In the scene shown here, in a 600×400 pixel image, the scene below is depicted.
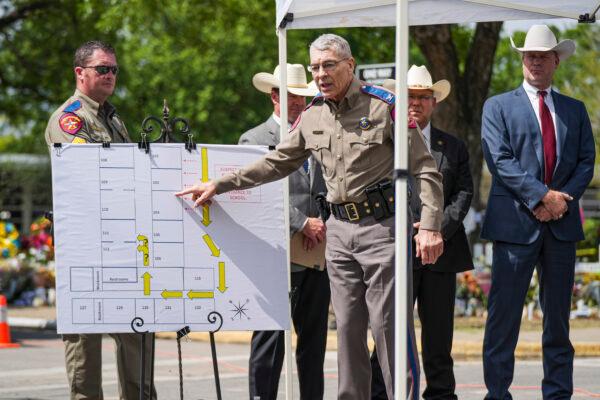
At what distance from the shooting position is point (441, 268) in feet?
25.2

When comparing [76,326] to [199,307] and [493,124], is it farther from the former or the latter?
[493,124]

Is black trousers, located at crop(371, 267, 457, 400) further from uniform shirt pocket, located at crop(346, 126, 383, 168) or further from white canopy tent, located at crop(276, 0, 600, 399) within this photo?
uniform shirt pocket, located at crop(346, 126, 383, 168)

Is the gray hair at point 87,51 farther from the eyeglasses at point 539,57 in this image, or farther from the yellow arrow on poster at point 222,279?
the eyeglasses at point 539,57

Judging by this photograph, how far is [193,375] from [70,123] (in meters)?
5.23

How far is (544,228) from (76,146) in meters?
2.92

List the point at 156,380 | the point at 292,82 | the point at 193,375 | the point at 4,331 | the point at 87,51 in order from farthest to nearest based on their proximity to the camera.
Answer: the point at 4,331, the point at 193,375, the point at 156,380, the point at 292,82, the point at 87,51

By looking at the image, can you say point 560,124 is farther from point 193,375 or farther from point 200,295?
point 193,375

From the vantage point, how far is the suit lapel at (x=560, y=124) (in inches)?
291

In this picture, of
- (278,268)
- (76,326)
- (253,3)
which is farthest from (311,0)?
(253,3)

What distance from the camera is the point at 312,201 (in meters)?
7.68

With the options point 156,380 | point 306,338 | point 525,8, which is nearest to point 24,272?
point 156,380

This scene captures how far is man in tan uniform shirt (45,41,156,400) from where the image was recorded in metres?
6.85

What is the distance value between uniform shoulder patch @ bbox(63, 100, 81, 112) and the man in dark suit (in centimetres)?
197

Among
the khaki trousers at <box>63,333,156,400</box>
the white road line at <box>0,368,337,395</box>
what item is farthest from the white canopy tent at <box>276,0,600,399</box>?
the white road line at <box>0,368,337,395</box>
